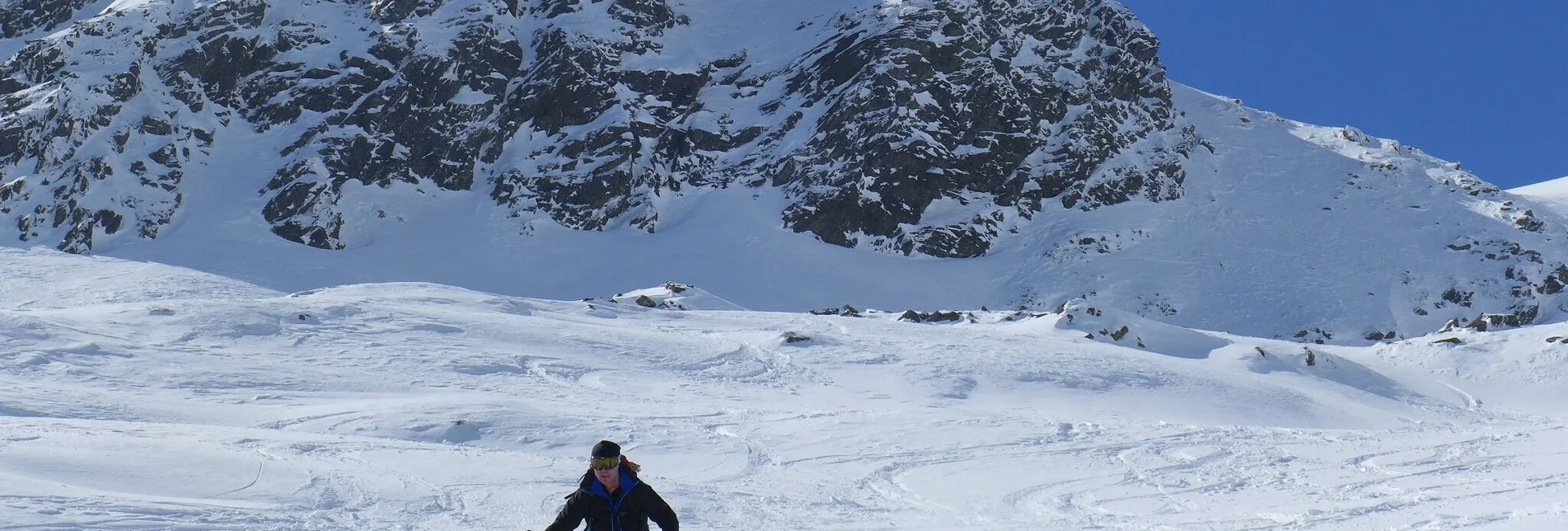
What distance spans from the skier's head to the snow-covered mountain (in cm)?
4981

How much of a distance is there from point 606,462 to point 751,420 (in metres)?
14.3

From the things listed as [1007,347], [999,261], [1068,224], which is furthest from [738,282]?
[1007,347]

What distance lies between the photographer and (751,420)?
68.6 feet

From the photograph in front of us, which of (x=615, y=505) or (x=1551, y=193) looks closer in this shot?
(x=615, y=505)

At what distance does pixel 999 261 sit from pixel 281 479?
54.3m

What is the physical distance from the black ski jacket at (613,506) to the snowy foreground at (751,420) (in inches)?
226

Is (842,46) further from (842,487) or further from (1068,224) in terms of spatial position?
(842,487)

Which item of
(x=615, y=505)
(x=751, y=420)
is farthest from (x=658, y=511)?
(x=751, y=420)

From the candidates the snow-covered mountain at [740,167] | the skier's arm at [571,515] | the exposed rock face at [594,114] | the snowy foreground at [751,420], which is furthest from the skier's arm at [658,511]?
the exposed rock face at [594,114]

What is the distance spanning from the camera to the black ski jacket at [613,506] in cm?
683

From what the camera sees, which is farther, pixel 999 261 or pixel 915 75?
pixel 915 75

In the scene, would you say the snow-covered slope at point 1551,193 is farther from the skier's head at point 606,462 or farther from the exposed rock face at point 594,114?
the skier's head at point 606,462

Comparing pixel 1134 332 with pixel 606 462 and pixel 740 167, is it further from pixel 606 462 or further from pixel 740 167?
pixel 740 167

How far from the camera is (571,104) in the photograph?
75688 mm
